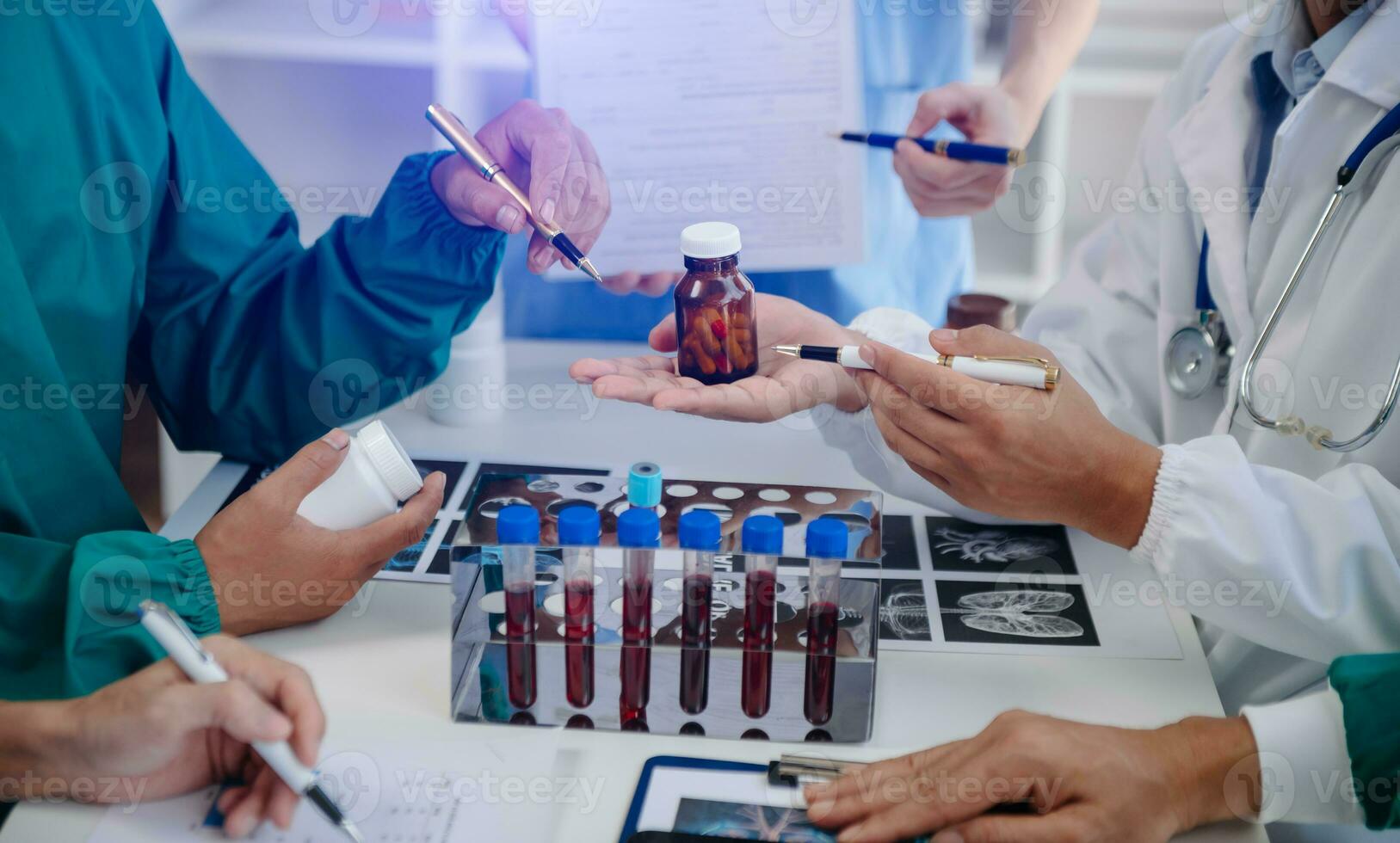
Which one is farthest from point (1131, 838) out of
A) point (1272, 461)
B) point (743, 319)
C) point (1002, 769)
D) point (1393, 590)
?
point (743, 319)

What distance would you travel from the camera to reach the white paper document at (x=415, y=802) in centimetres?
87

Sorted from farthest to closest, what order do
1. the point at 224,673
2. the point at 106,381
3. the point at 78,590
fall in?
the point at 106,381 < the point at 78,590 < the point at 224,673

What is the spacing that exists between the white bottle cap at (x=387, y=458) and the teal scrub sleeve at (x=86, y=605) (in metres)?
0.18

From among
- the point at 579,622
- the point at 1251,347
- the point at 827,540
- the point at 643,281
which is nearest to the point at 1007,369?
the point at 827,540

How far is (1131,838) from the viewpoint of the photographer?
869mm

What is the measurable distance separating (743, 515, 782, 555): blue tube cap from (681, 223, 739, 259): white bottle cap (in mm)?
A: 281

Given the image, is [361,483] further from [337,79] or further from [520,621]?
[337,79]

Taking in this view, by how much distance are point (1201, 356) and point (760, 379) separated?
1.75 feet

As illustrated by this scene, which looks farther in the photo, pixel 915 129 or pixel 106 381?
pixel 915 129

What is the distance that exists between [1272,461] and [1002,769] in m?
0.55

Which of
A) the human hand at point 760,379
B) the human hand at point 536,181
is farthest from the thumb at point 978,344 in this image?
the human hand at point 536,181

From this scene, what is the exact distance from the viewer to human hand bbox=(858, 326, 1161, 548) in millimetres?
1057

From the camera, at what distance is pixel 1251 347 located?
1.22 meters

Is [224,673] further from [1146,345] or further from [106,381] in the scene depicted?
[1146,345]
